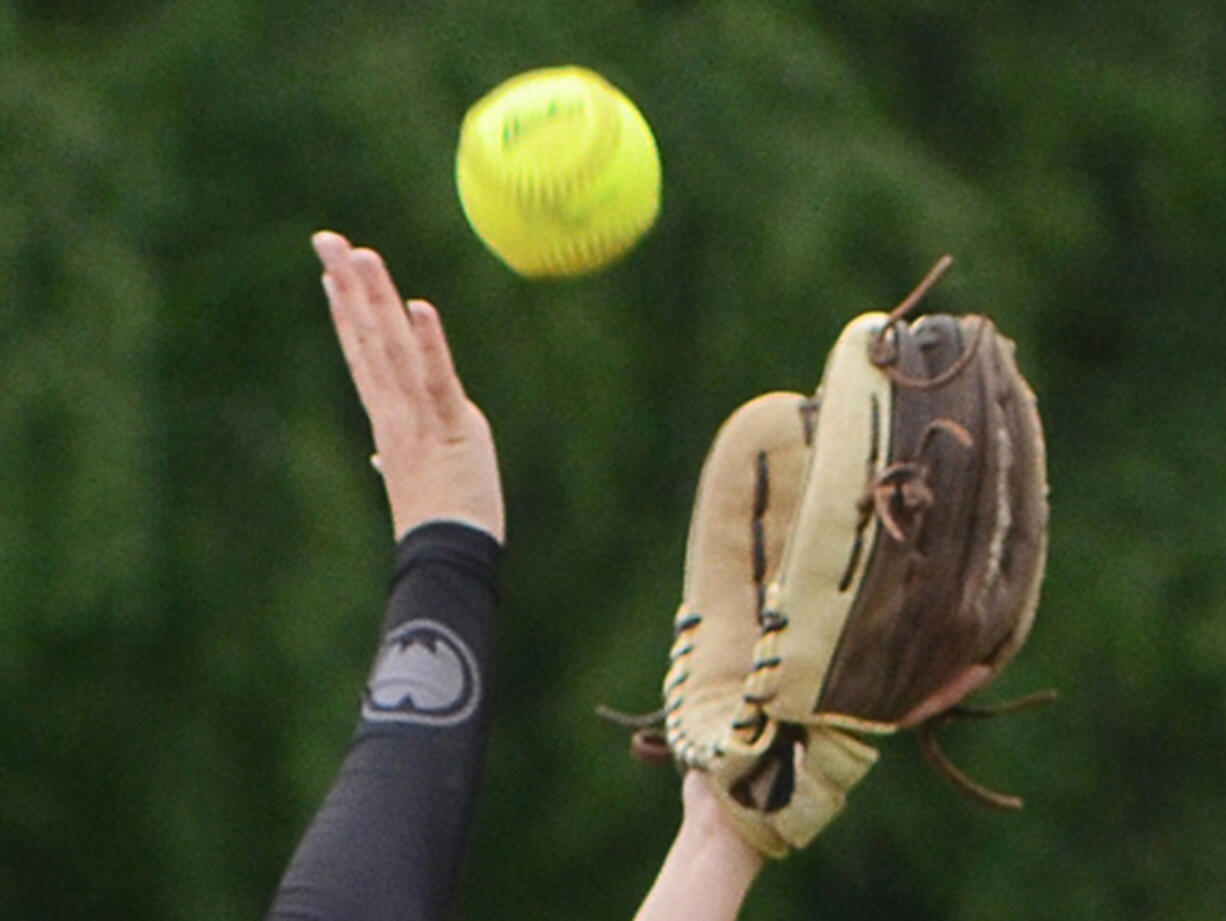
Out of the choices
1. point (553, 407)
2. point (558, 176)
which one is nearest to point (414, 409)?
point (558, 176)

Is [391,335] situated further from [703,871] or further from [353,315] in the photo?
[703,871]

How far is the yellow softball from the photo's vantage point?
2.50 meters

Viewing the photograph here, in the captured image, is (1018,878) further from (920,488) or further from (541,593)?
(920,488)

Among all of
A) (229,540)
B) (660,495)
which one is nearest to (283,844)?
(229,540)

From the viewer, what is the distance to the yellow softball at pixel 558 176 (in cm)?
250

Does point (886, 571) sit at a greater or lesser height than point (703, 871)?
greater

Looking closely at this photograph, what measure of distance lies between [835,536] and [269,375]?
2663 millimetres

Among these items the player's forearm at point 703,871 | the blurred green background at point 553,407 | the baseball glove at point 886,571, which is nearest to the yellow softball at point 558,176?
the baseball glove at point 886,571

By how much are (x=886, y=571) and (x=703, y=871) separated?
0.25 m

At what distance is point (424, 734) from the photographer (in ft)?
6.18

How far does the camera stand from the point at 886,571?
1.97 m

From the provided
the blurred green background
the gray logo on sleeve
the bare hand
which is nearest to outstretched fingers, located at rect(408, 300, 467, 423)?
the bare hand

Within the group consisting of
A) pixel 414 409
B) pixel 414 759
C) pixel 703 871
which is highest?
pixel 414 409

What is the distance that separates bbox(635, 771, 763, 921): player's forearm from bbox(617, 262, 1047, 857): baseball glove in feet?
0.06
